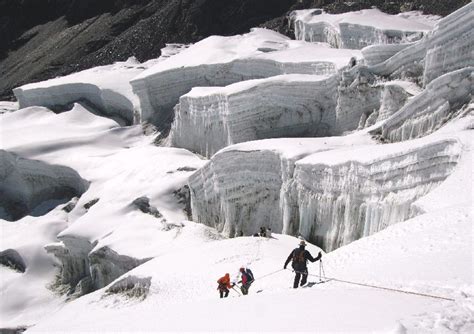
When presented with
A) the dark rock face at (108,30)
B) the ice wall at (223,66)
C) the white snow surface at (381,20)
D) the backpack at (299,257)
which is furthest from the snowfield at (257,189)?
the dark rock face at (108,30)

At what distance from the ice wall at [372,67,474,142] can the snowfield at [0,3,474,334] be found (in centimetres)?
7

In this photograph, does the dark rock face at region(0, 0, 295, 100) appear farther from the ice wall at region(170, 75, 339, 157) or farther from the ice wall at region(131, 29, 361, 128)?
the ice wall at region(170, 75, 339, 157)

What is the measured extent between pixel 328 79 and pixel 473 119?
11.8 metres

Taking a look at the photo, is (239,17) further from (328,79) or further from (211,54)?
(328,79)

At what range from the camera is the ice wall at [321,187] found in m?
16.8

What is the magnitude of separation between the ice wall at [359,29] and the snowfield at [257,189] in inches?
6.7

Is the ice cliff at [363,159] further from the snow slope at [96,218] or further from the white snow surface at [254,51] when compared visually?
the white snow surface at [254,51]

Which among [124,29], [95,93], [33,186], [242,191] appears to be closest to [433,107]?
[242,191]

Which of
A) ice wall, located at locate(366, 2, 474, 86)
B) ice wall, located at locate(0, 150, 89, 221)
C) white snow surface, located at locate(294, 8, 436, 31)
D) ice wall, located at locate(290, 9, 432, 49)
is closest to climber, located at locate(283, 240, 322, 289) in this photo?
ice wall, located at locate(366, 2, 474, 86)

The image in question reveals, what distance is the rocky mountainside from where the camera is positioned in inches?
2382

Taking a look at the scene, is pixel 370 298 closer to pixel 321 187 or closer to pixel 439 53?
pixel 321 187

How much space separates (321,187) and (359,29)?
21.9 meters

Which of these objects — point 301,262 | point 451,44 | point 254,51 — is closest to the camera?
point 301,262

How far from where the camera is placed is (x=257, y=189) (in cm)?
2472
